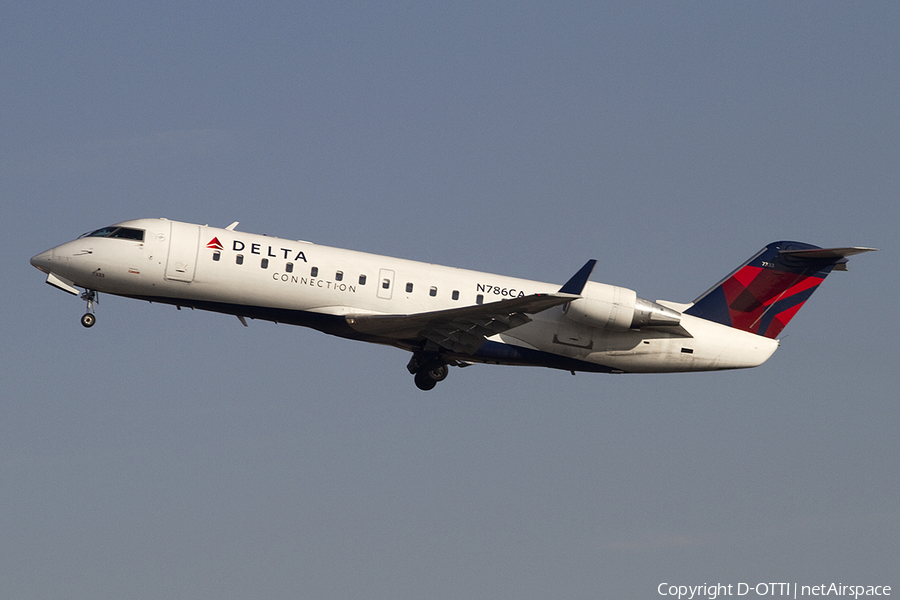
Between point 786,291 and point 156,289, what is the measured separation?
1686cm

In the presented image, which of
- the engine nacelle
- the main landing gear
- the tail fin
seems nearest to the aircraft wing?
the main landing gear

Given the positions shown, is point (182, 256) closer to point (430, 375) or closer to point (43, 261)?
point (43, 261)

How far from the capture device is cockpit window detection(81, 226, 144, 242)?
2709 centimetres

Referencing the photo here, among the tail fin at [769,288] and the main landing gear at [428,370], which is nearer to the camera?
the main landing gear at [428,370]

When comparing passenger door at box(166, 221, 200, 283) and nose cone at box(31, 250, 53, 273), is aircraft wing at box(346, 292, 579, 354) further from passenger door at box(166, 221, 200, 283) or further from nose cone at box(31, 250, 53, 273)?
nose cone at box(31, 250, 53, 273)

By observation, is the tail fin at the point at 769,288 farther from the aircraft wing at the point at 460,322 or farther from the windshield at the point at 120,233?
the windshield at the point at 120,233

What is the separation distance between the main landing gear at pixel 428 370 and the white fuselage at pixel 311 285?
25.3 inches

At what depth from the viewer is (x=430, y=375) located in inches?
1143

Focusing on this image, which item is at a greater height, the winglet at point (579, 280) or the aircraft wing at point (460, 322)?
the winglet at point (579, 280)

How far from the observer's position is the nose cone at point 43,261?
27266 mm

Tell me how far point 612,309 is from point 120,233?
485 inches

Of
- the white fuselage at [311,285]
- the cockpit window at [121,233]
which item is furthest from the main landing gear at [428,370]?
the cockpit window at [121,233]

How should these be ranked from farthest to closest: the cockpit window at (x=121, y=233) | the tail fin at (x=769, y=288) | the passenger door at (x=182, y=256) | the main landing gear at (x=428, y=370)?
1. the tail fin at (x=769, y=288)
2. the main landing gear at (x=428, y=370)
3. the cockpit window at (x=121, y=233)
4. the passenger door at (x=182, y=256)

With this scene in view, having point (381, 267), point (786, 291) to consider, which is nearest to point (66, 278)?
point (381, 267)
